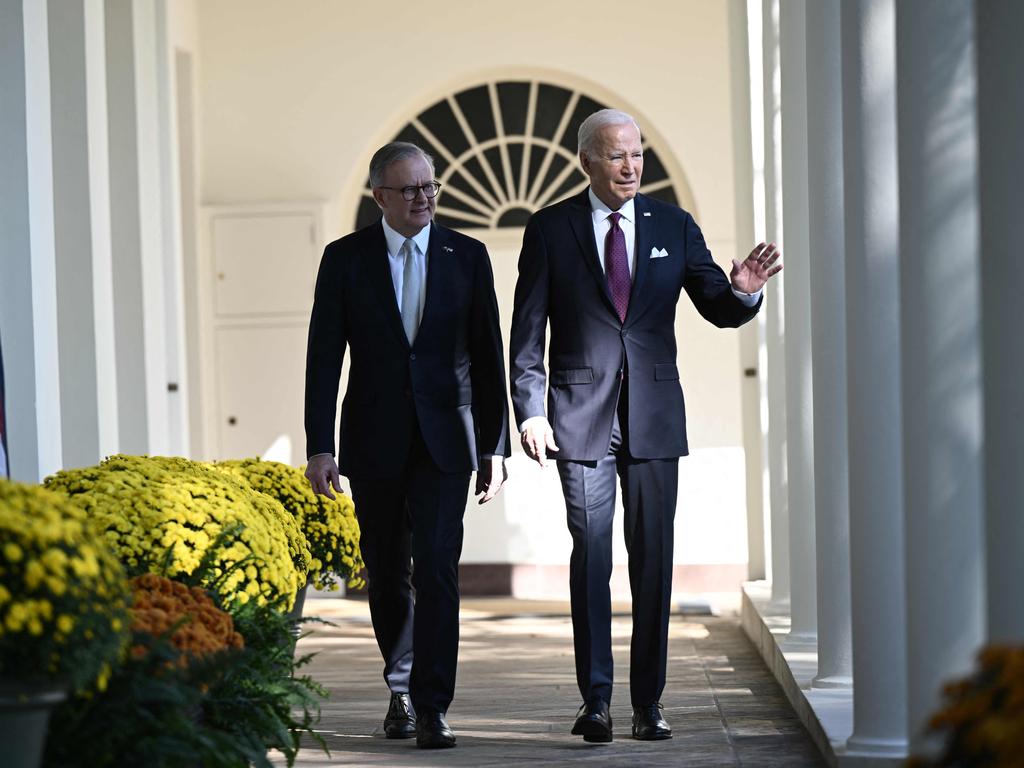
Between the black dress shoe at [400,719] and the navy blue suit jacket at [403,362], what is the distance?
2.33ft

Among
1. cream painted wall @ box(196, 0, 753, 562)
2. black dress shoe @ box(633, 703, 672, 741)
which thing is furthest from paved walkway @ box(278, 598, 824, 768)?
cream painted wall @ box(196, 0, 753, 562)

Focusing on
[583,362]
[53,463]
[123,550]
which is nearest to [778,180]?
[583,362]

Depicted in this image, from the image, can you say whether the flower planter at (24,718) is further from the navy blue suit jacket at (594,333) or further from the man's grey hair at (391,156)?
the man's grey hair at (391,156)

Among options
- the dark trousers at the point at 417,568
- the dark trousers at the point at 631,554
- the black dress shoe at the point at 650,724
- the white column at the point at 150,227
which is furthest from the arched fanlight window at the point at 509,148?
the black dress shoe at the point at 650,724

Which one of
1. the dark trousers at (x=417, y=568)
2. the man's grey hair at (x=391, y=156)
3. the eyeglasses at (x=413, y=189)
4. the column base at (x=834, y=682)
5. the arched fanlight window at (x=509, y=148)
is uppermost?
the arched fanlight window at (x=509, y=148)

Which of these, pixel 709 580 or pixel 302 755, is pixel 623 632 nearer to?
pixel 709 580

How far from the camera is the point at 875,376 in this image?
3.94 metres

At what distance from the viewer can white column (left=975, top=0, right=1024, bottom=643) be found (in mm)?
3205

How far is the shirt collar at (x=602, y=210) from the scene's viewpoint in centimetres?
486

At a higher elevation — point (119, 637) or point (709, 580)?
point (119, 637)

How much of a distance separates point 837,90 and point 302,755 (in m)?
2.55

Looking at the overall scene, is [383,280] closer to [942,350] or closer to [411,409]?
[411,409]

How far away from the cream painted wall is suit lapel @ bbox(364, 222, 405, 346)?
5793 millimetres

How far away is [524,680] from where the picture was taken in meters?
6.37
